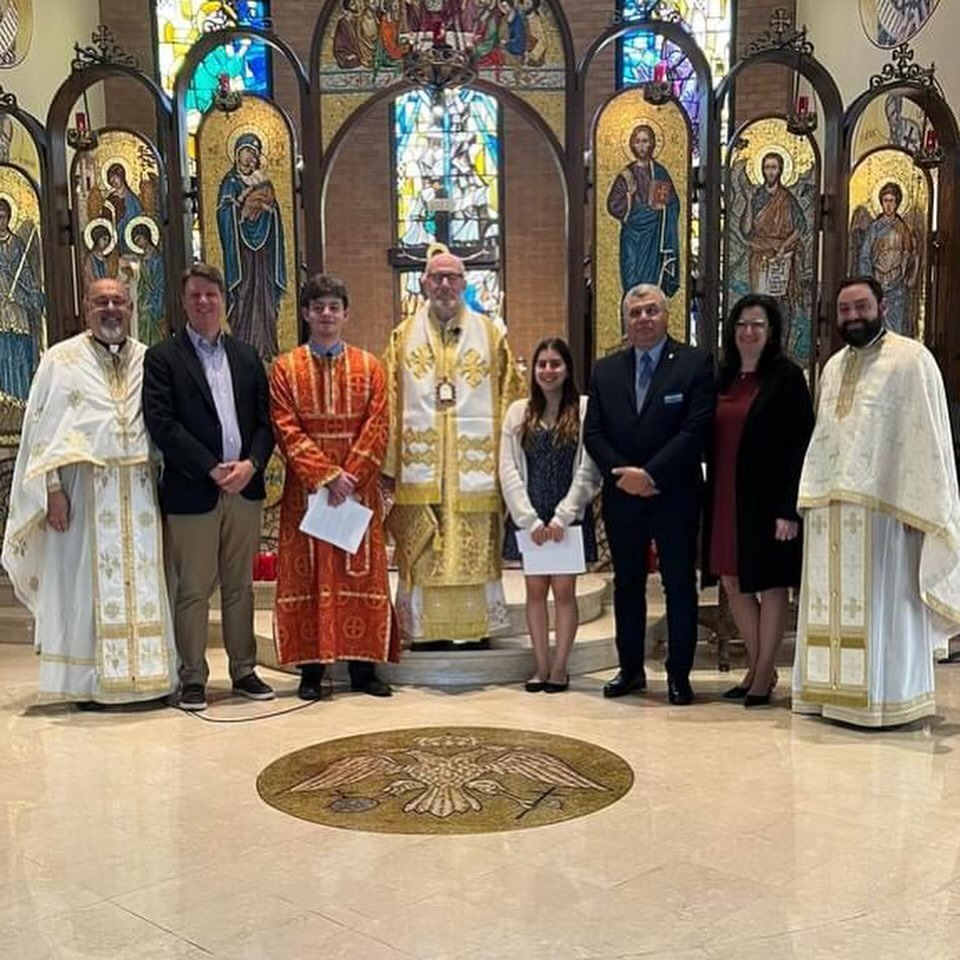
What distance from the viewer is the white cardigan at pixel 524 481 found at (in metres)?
5.34

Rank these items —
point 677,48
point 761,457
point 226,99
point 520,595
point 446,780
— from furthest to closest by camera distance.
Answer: point 677,48 < point 226,99 < point 520,595 < point 761,457 < point 446,780

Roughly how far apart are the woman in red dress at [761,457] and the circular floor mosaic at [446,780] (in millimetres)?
1120

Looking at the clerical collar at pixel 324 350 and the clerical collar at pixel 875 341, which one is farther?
the clerical collar at pixel 324 350

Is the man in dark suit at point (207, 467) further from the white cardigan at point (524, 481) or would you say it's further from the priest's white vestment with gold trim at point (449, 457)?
the white cardigan at point (524, 481)

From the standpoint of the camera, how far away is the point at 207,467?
5125 mm

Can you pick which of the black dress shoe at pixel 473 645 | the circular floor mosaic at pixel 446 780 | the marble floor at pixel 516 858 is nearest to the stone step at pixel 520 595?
the black dress shoe at pixel 473 645

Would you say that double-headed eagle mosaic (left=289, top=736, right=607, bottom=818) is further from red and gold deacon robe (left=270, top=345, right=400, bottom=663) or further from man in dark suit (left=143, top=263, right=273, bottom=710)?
man in dark suit (left=143, top=263, right=273, bottom=710)

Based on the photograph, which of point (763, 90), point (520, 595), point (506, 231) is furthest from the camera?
point (506, 231)

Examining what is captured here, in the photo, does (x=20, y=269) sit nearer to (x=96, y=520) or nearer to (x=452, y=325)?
A: (x=96, y=520)

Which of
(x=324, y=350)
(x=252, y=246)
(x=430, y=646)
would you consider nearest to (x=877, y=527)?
(x=430, y=646)

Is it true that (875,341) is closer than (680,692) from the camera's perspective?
Yes

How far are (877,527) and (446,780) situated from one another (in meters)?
2.11

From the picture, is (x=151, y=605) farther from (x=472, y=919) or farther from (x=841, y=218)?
(x=841, y=218)

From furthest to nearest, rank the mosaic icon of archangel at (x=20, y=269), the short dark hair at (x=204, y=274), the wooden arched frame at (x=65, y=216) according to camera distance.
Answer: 1. the mosaic icon of archangel at (x=20, y=269)
2. the wooden arched frame at (x=65, y=216)
3. the short dark hair at (x=204, y=274)
